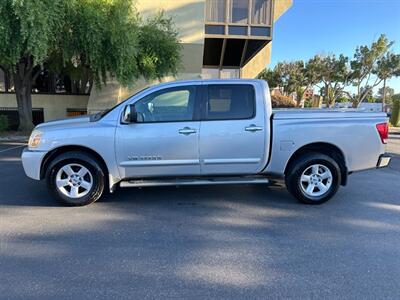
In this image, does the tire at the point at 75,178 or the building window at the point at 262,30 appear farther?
the building window at the point at 262,30

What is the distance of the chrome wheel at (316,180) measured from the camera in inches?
205

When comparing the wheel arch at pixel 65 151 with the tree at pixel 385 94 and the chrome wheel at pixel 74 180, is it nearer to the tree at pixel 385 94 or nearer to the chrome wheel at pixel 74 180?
the chrome wheel at pixel 74 180

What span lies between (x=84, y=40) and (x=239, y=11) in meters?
9.21

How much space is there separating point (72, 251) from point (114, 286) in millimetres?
931

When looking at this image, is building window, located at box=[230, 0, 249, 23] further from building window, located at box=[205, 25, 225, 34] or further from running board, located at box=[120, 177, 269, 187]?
running board, located at box=[120, 177, 269, 187]

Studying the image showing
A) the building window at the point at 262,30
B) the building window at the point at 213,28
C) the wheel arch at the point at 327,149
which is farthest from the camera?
the building window at the point at 213,28

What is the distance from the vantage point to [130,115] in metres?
4.88

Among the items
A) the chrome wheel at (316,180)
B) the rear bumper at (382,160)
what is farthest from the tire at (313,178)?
the rear bumper at (382,160)

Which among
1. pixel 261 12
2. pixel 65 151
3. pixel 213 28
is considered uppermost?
pixel 261 12

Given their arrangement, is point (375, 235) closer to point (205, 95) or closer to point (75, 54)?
Result: point (205, 95)

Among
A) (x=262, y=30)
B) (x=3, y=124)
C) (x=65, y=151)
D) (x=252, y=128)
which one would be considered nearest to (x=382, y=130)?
(x=252, y=128)

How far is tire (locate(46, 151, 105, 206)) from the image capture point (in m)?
4.91

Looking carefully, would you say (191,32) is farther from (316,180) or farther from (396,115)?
(396,115)

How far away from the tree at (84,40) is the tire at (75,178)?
605cm
